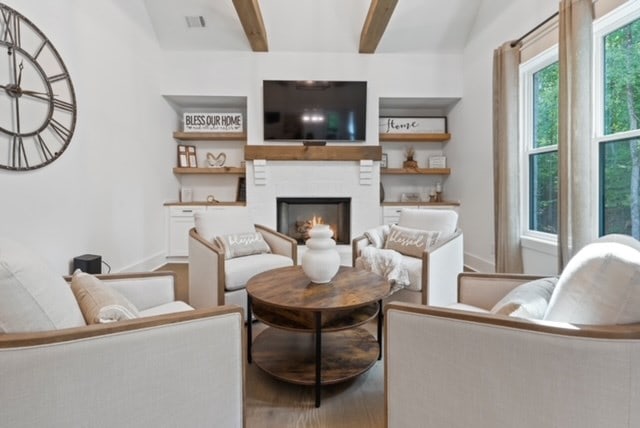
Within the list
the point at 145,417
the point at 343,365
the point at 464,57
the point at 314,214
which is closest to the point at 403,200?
the point at 314,214

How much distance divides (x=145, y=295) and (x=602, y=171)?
3.14 metres

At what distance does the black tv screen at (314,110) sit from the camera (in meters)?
4.42

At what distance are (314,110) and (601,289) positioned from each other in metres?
3.97

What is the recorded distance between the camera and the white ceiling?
4016 millimetres

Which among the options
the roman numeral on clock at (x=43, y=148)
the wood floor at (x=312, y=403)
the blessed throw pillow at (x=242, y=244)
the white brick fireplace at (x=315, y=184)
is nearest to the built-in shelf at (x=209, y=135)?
the white brick fireplace at (x=315, y=184)

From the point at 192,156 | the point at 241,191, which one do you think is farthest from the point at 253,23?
the point at 241,191

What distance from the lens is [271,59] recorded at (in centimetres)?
446

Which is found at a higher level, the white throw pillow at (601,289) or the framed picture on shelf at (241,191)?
the framed picture on shelf at (241,191)

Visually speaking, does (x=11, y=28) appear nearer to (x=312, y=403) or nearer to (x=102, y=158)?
(x=102, y=158)

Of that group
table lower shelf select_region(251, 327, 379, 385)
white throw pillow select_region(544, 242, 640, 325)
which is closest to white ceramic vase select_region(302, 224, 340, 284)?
table lower shelf select_region(251, 327, 379, 385)

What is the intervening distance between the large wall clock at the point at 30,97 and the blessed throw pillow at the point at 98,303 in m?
1.39

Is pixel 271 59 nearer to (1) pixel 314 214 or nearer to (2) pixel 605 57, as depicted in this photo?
(1) pixel 314 214

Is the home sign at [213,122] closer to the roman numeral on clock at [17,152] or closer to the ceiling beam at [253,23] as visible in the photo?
the ceiling beam at [253,23]

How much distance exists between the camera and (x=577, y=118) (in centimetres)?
232
